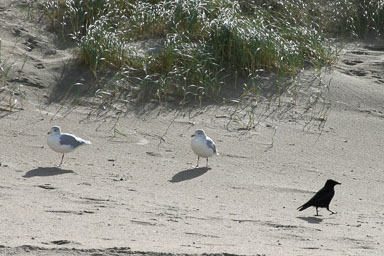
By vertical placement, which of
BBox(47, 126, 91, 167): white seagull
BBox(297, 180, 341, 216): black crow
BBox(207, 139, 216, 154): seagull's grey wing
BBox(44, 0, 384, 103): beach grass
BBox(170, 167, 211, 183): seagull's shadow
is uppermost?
BBox(44, 0, 384, 103): beach grass

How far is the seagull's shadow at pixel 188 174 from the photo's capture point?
7938mm

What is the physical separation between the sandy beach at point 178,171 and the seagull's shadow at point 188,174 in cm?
2

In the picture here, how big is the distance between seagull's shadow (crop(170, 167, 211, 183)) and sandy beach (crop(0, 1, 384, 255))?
0.07ft

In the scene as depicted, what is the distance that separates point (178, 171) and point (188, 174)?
0.43ft

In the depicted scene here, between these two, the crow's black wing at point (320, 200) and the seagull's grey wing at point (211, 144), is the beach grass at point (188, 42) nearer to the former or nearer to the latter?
the seagull's grey wing at point (211, 144)

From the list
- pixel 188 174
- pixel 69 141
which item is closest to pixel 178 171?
pixel 188 174

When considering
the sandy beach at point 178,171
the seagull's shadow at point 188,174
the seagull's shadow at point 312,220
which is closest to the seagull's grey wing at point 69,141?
the sandy beach at point 178,171

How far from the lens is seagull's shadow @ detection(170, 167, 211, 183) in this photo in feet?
26.0

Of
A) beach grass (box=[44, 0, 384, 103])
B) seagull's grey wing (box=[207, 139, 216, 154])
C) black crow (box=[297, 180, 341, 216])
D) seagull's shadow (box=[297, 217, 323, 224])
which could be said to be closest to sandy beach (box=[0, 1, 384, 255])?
seagull's shadow (box=[297, 217, 323, 224])

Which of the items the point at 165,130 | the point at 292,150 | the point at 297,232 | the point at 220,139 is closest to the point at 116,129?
the point at 165,130

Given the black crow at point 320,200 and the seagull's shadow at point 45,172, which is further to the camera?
the seagull's shadow at point 45,172

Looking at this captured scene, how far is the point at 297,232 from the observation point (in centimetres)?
609

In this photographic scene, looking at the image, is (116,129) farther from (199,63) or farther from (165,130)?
(199,63)

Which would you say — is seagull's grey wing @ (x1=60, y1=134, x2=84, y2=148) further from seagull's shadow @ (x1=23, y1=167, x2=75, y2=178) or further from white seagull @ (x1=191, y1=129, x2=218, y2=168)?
white seagull @ (x1=191, y1=129, x2=218, y2=168)
